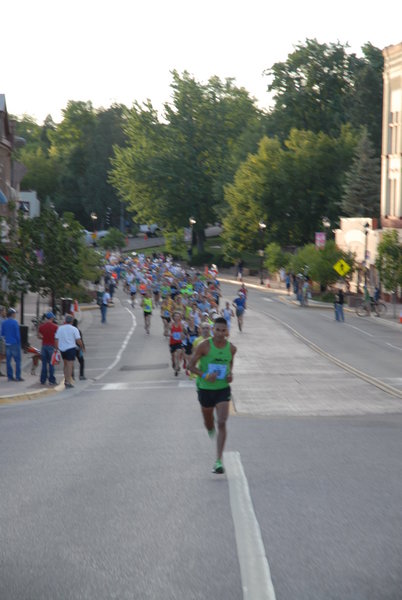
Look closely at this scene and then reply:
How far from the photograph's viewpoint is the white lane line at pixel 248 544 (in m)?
6.71

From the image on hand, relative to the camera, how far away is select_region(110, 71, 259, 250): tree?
108375 millimetres

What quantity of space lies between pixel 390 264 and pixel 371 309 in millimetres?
Result: 2822

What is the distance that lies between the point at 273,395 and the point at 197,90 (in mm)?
91355

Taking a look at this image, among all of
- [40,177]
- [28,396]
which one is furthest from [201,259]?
[28,396]

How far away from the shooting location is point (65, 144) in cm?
17438

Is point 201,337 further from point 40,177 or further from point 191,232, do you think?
point 40,177

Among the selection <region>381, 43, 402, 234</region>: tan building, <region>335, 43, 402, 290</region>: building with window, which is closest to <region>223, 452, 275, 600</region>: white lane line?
<region>335, 43, 402, 290</region>: building with window

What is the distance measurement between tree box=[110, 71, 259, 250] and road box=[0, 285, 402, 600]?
8798 centimetres

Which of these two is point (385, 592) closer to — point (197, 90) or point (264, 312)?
point (264, 312)

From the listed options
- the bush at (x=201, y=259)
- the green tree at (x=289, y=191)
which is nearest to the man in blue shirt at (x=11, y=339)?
the green tree at (x=289, y=191)

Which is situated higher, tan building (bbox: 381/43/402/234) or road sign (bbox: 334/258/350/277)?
tan building (bbox: 381/43/402/234)

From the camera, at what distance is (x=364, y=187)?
83750 millimetres

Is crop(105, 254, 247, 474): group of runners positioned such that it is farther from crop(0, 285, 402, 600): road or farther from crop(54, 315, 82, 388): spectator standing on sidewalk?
crop(54, 315, 82, 388): spectator standing on sidewalk

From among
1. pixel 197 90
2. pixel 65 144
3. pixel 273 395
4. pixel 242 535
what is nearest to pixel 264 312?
pixel 273 395
